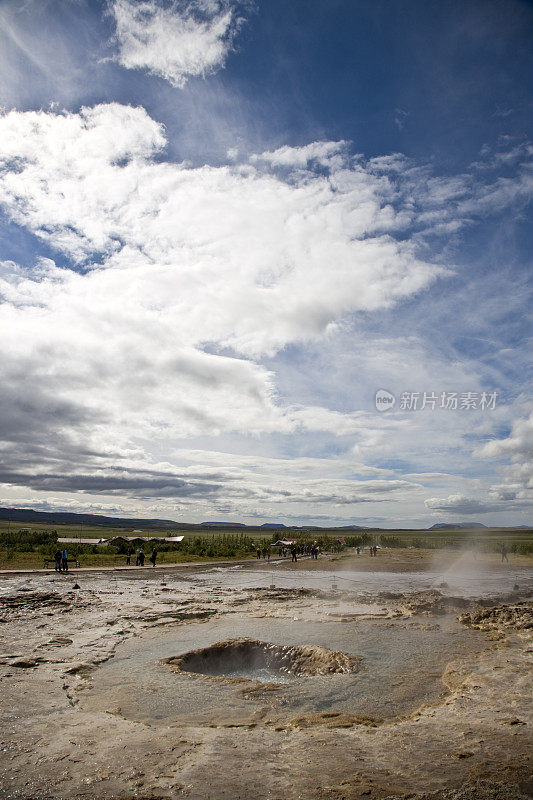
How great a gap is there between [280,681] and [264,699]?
66.6 inches

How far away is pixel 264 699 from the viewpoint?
8.20m

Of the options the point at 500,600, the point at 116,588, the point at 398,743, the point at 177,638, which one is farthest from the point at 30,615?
the point at 500,600

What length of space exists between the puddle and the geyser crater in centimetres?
13

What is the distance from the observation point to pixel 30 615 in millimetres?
15227

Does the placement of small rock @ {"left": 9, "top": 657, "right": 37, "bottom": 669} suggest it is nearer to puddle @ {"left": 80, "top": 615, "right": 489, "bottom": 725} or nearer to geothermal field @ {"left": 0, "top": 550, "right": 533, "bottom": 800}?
geothermal field @ {"left": 0, "top": 550, "right": 533, "bottom": 800}

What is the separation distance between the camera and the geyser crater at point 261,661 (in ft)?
32.9

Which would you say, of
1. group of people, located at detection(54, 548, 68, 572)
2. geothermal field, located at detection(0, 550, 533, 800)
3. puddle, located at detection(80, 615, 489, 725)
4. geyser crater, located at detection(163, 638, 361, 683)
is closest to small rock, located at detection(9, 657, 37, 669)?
geothermal field, located at detection(0, 550, 533, 800)

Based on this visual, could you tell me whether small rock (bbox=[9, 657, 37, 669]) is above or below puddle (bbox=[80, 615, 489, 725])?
above

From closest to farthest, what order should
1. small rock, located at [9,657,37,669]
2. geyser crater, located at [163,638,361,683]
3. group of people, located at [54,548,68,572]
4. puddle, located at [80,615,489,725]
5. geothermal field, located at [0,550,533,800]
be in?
geothermal field, located at [0,550,533,800] < puddle, located at [80,615,489,725] < small rock, located at [9,657,37,669] < geyser crater, located at [163,638,361,683] < group of people, located at [54,548,68,572]

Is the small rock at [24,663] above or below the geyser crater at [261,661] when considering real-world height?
above

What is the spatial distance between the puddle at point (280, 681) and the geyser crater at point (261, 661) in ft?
0.42

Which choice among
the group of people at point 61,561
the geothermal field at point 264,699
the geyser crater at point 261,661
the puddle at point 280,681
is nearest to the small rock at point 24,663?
the geothermal field at point 264,699

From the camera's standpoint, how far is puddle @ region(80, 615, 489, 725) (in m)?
7.71

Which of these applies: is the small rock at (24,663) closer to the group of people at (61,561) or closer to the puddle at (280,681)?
the puddle at (280,681)
